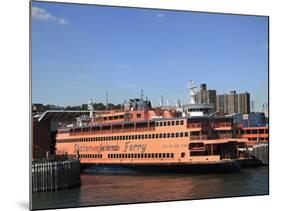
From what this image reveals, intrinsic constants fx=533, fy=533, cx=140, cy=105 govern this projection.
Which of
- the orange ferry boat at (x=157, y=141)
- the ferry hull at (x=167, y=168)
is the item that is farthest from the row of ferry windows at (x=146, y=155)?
the ferry hull at (x=167, y=168)

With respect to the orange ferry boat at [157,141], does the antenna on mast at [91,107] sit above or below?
above

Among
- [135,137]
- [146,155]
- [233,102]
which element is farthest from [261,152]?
[135,137]

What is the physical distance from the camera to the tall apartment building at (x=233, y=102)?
24.5 feet

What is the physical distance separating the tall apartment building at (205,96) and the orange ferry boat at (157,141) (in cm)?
10

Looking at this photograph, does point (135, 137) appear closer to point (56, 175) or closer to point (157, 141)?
point (157, 141)

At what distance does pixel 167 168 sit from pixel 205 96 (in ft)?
3.85

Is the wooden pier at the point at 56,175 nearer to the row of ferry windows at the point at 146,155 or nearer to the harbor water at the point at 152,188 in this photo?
the harbor water at the point at 152,188

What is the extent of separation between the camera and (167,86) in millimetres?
7285

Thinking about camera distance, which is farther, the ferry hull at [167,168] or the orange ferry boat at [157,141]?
the ferry hull at [167,168]

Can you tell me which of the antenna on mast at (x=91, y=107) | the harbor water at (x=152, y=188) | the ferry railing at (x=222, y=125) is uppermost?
the antenna on mast at (x=91, y=107)

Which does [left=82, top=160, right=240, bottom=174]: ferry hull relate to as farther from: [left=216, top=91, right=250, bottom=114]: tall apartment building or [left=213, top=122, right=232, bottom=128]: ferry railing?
[left=216, top=91, right=250, bottom=114]: tall apartment building

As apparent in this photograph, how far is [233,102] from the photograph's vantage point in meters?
7.52

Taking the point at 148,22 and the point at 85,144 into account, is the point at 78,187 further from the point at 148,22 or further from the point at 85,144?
the point at 148,22

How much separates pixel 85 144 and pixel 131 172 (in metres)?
0.76
